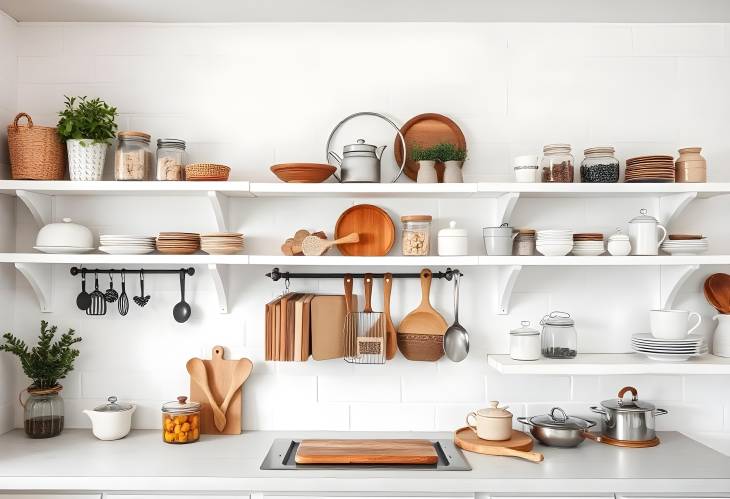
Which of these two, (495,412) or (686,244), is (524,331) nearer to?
(495,412)

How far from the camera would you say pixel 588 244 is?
93.6 inches

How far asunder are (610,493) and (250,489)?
1.15m

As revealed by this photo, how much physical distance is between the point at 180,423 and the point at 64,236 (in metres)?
0.82

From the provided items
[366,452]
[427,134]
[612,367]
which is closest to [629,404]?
[612,367]

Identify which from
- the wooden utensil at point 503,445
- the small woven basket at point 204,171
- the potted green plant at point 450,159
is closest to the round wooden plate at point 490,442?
the wooden utensil at point 503,445

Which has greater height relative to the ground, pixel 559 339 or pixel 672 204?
pixel 672 204

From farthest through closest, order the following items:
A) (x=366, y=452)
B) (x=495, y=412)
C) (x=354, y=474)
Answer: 1. (x=495, y=412)
2. (x=366, y=452)
3. (x=354, y=474)

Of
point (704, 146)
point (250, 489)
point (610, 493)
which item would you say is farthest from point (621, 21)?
point (250, 489)

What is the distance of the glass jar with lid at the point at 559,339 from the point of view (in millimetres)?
2418

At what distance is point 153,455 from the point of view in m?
2.22

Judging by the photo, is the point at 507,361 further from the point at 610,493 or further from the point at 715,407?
the point at 715,407

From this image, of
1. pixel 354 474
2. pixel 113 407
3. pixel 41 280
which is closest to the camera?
pixel 354 474

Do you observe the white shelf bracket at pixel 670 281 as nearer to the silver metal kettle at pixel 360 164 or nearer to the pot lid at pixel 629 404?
the pot lid at pixel 629 404

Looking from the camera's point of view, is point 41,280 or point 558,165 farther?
point 41,280
